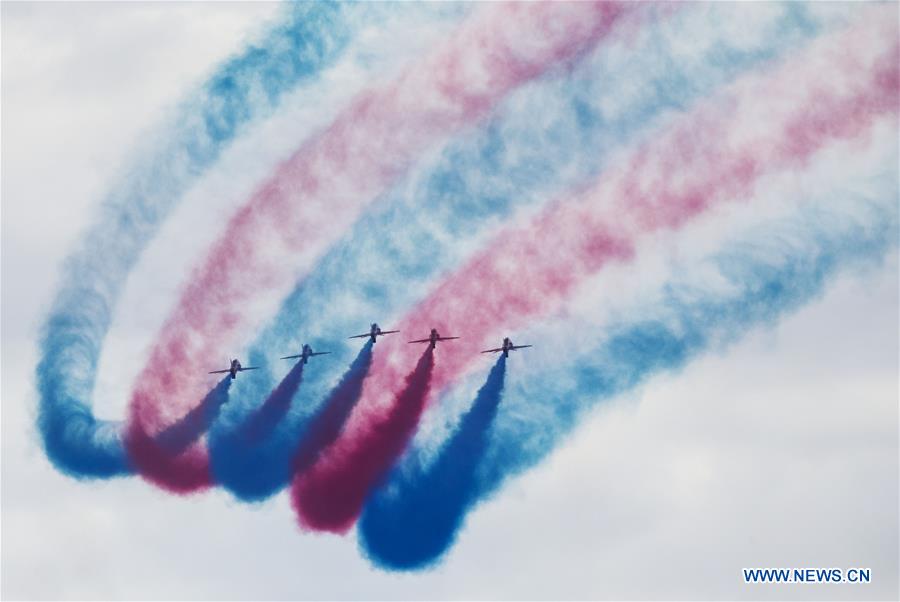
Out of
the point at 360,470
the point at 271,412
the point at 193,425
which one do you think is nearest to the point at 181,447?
the point at 193,425

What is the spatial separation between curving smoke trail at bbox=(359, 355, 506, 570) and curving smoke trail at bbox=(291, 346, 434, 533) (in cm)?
60

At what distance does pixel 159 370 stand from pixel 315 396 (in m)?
5.88

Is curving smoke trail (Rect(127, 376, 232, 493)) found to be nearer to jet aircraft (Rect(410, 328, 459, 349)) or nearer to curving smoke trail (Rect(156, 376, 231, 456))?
curving smoke trail (Rect(156, 376, 231, 456))

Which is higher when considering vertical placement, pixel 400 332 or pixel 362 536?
pixel 400 332

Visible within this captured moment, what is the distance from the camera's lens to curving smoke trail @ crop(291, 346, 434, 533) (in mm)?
94750

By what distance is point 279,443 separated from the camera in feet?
320

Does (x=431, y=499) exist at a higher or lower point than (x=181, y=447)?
lower

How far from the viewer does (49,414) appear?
101m

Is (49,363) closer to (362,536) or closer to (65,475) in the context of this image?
(65,475)

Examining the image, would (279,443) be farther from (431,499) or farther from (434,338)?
(434,338)

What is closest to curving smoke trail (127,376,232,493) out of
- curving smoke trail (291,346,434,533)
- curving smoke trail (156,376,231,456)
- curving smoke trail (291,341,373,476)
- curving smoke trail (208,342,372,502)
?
curving smoke trail (156,376,231,456)

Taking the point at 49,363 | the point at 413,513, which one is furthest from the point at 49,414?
the point at 413,513

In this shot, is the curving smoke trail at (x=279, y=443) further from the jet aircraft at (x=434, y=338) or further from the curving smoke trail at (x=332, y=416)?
the jet aircraft at (x=434, y=338)

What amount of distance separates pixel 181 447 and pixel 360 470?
23.3 feet
